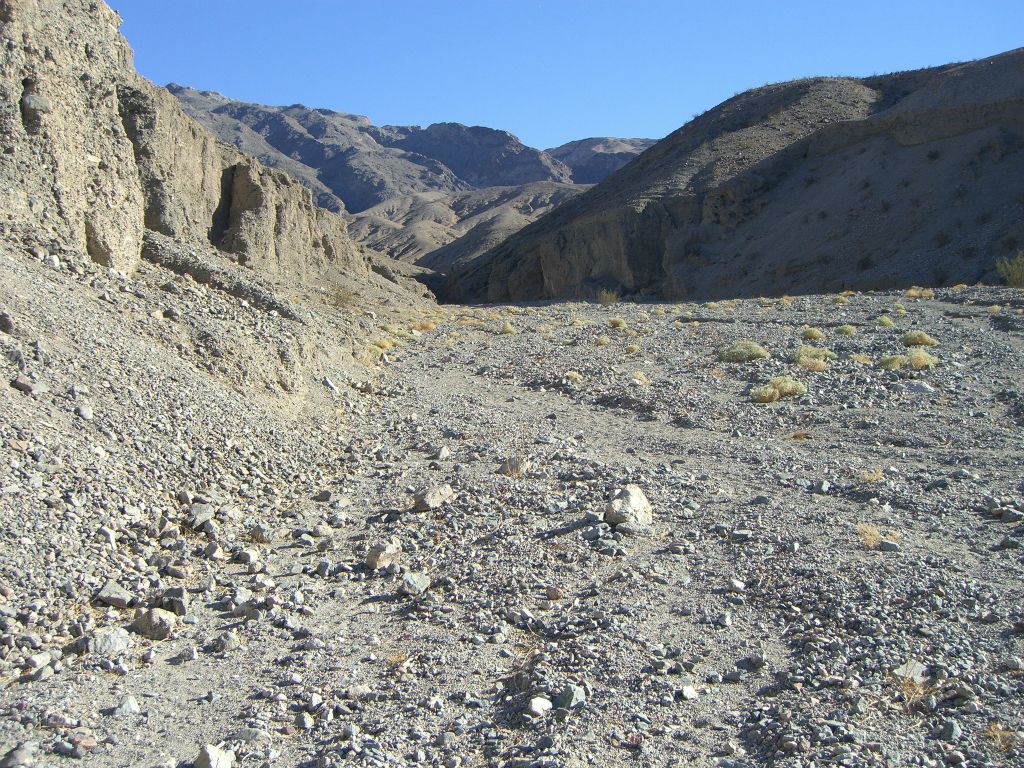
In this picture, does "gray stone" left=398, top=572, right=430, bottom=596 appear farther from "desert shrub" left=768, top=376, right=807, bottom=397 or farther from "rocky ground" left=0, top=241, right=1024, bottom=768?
"desert shrub" left=768, top=376, right=807, bottom=397

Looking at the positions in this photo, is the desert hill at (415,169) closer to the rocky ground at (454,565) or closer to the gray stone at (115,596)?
the rocky ground at (454,565)

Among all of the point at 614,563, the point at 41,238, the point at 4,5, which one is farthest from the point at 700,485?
the point at 4,5

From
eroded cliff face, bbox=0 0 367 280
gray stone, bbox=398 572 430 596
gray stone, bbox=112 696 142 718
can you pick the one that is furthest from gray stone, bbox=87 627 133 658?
eroded cliff face, bbox=0 0 367 280

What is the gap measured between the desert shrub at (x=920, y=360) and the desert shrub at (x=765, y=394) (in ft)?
11.2

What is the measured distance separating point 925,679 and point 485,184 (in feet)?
582

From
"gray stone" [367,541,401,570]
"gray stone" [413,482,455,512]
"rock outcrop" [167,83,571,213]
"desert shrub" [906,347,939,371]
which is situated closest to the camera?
"gray stone" [367,541,401,570]

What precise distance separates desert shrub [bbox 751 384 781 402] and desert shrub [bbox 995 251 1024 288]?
19.4 metres

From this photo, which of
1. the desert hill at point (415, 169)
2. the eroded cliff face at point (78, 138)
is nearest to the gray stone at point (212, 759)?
the eroded cliff face at point (78, 138)

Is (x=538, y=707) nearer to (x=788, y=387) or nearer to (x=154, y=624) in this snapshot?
(x=154, y=624)

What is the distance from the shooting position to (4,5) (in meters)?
11.1

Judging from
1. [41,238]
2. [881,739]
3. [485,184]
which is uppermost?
[485,184]

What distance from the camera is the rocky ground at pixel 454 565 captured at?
4.84 m

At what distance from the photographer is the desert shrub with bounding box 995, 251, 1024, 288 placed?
29.9 metres

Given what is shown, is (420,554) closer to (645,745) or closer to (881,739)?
(645,745)
